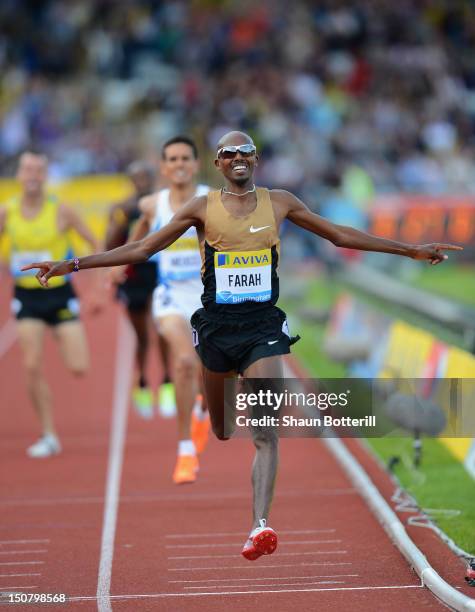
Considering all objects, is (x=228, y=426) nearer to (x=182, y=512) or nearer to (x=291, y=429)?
(x=182, y=512)

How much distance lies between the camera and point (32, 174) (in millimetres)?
10484

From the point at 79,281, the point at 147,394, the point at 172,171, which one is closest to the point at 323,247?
the point at 79,281

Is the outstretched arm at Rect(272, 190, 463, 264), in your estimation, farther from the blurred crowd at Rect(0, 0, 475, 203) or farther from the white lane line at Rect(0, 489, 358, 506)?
the blurred crowd at Rect(0, 0, 475, 203)

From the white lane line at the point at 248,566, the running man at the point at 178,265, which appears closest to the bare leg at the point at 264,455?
the white lane line at the point at 248,566

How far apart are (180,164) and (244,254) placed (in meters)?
2.69

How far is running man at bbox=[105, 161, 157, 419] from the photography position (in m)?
11.5

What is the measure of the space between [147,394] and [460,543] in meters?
5.66

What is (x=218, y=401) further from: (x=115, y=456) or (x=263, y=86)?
(x=263, y=86)

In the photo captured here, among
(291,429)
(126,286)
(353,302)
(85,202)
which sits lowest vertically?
(291,429)

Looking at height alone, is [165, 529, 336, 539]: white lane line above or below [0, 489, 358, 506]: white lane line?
below

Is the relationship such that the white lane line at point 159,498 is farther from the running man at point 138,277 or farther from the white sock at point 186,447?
the running man at point 138,277

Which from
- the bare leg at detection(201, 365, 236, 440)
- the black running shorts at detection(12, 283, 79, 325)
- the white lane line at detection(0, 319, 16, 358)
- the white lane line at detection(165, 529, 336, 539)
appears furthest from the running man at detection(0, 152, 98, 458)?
the white lane line at detection(0, 319, 16, 358)

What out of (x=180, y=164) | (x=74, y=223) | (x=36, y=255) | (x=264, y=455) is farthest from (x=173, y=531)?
(x=74, y=223)

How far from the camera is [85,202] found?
2719 centimetres
